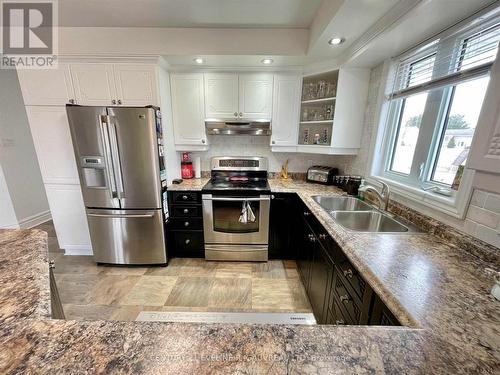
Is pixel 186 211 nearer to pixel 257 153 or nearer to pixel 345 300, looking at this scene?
pixel 257 153

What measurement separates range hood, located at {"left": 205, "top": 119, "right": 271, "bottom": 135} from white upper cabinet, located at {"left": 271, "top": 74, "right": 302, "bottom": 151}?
15 cm

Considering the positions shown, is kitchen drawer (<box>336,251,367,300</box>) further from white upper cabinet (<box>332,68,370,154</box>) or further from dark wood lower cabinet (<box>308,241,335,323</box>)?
white upper cabinet (<box>332,68,370,154</box>)

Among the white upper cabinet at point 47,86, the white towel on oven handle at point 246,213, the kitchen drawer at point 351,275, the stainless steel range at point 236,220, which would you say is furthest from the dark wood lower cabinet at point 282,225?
the white upper cabinet at point 47,86

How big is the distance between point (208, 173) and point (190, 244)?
1.00 m

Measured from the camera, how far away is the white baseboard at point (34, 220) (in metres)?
3.17

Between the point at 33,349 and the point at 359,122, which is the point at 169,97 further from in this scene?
the point at 33,349

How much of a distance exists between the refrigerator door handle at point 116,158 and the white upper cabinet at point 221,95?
100cm

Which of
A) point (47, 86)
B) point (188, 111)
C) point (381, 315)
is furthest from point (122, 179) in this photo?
point (381, 315)

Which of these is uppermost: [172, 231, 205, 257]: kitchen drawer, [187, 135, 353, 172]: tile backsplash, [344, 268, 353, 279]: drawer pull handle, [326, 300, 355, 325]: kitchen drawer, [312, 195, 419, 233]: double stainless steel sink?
[187, 135, 353, 172]: tile backsplash

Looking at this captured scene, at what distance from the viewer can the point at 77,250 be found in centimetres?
252

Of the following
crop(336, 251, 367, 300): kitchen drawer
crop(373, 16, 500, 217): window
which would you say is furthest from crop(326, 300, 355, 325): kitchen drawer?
crop(373, 16, 500, 217): window

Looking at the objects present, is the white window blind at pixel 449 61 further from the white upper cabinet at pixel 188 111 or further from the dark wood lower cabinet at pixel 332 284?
the white upper cabinet at pixel 188 111

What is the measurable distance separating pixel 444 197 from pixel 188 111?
253cm

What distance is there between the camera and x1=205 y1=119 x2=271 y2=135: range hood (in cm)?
240
